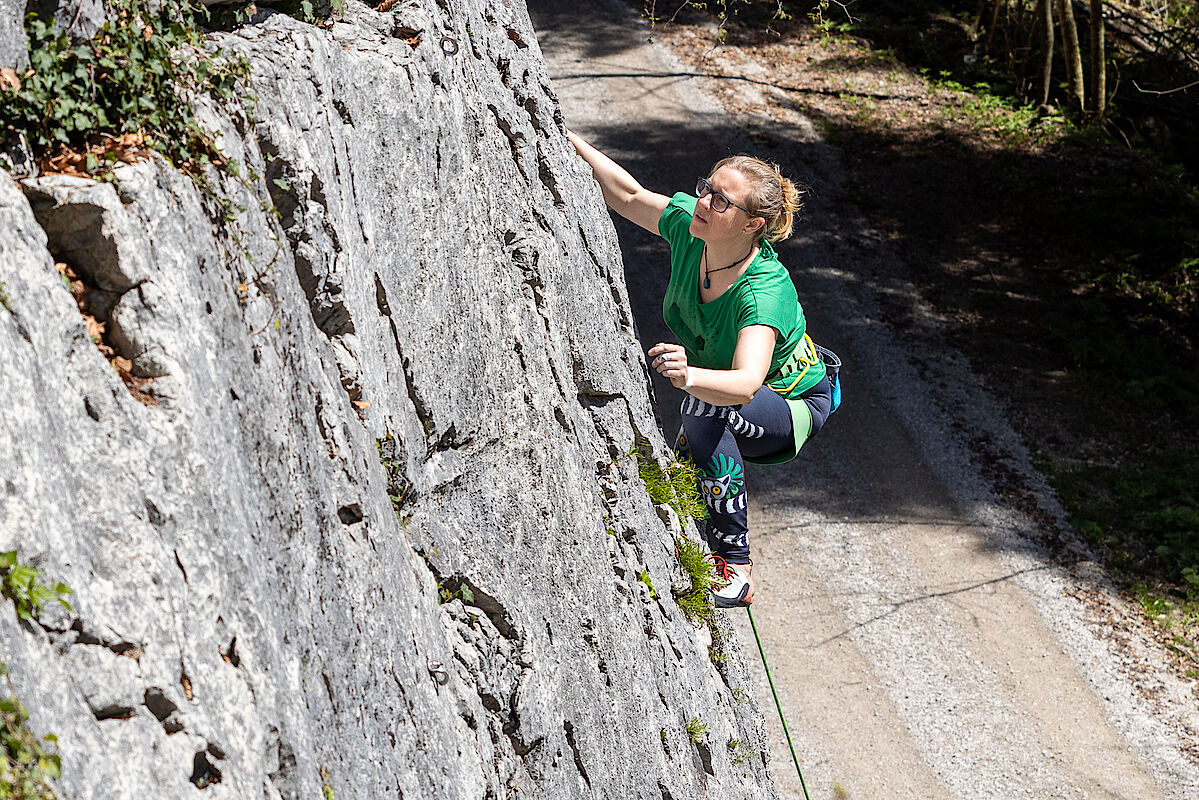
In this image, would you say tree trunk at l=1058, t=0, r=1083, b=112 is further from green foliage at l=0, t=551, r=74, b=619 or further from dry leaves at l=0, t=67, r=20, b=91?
green foliage at l=0, t=551, r=74, b=619

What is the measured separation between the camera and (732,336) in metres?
4.52

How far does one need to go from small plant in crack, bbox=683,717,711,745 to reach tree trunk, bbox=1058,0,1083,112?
14.3 m

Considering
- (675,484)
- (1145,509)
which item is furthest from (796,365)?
(1145,509)

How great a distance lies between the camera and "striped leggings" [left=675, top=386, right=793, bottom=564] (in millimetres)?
4727

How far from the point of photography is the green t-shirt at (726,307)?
14.3 ft

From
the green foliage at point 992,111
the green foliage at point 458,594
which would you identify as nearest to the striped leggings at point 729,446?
the green foliage at point 458,594

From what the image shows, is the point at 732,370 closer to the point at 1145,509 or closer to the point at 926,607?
the point at 926,607

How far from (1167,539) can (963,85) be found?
10616mm

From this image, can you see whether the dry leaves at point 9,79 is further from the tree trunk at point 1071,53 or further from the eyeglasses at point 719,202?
the tree trunk at point 1071,53

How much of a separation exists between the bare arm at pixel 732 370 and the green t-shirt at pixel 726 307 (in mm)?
94

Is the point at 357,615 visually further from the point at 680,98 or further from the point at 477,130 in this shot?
the point at 680,98

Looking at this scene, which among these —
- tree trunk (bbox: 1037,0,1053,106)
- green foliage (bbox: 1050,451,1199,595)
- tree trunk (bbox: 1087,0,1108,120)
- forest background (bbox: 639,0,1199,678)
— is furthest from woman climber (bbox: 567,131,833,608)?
tree trunk (bbox: 1037,0,1053,106)

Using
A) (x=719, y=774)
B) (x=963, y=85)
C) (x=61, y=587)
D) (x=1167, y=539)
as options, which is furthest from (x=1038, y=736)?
(x=963, y=85)

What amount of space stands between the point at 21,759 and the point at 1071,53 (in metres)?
17.6
